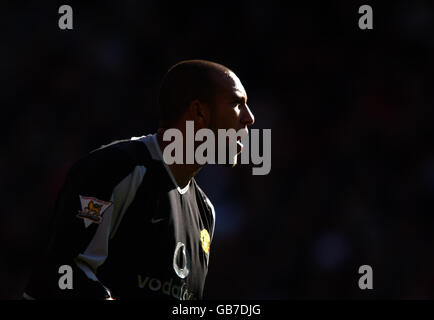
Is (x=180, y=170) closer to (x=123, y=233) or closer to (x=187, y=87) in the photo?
(x=187, y=87)

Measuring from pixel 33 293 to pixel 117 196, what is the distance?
49 centimetres

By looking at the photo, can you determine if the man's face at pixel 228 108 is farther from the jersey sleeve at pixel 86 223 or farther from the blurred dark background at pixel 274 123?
the blurred dark background at pixel 274 123

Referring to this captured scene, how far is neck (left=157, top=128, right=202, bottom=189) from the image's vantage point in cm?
353

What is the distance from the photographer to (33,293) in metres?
3.00

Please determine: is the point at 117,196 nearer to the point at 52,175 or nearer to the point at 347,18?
the point at 52,175

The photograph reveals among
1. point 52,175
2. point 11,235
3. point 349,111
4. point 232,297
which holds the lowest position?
point 232,297

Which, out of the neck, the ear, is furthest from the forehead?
the neck

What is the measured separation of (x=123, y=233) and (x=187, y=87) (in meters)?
0.76

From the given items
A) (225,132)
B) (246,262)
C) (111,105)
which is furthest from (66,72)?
(225,132)

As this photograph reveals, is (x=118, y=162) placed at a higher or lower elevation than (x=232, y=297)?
higher

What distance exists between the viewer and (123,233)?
10.4ft

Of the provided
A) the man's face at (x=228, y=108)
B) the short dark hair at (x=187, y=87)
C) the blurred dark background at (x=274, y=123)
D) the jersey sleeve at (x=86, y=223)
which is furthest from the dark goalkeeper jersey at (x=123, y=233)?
the blurred dark background at (x=274, y=123)

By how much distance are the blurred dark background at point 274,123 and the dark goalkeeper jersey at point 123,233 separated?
4.82 meters

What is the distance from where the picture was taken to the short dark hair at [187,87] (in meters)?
3.54
